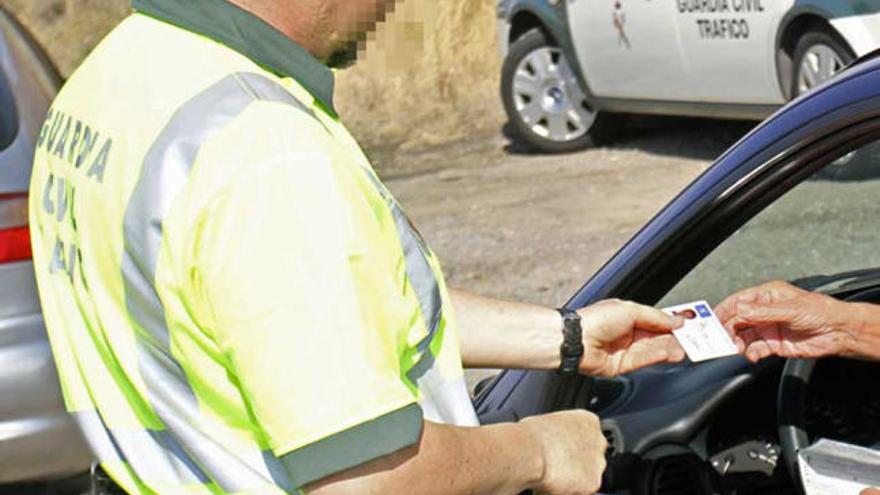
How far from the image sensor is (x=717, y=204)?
2857 mm

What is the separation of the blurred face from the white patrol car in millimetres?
5914

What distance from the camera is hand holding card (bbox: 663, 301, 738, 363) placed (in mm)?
2592

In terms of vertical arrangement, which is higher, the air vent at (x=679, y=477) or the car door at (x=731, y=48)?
the air vent at (x=679, y=477)

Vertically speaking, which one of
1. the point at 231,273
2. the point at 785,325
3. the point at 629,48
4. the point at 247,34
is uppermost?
the point at 247,34

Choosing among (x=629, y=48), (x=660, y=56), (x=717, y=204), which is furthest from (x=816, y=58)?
(x=717, y=204)

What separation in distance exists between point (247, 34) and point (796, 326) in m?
1.10

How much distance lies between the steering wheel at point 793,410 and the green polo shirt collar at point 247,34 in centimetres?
102

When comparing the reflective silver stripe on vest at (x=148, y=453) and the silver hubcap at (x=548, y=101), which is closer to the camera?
the reflective silver stripe on vest at (x=148, y=453)

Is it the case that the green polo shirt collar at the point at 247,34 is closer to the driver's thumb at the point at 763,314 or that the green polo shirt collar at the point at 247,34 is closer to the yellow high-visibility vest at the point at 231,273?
the yellow high-visibility vest at the point at 231,273

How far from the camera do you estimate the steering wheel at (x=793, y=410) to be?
2656 mm

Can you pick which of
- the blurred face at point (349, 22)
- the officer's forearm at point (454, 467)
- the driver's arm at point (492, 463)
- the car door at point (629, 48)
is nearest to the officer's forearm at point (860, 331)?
the driver's arm at point (492, 463)

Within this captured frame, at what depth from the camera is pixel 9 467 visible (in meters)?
4.82

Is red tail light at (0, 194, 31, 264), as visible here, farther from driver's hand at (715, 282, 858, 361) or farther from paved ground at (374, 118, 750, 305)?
paved ground at (374, 118, 750, 305)

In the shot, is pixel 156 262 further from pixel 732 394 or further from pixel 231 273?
pixel 732 394
